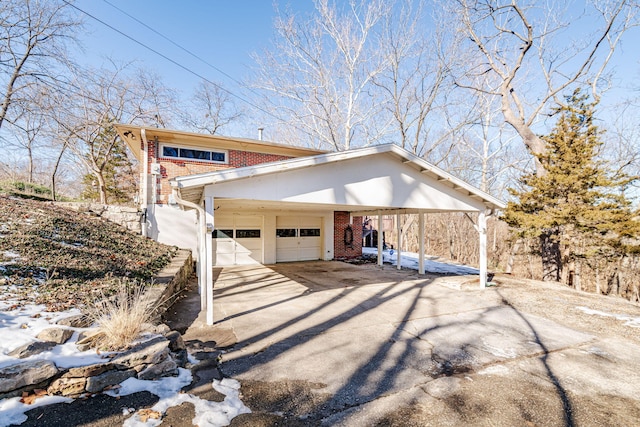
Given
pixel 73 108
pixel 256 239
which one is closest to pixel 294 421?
pixel 256 239

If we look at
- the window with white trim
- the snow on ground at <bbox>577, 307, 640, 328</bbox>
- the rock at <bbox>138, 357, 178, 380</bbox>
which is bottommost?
the snow on ground at <bbox>577, 307, 640, 328</bbox>

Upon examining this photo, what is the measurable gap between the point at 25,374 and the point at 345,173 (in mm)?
5151

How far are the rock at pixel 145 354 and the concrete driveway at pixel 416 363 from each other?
726mm

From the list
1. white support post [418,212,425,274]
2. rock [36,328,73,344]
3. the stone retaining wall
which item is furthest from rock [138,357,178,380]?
the stone retaining wall

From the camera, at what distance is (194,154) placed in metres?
10.8

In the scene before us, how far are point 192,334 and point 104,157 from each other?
59.1 ft

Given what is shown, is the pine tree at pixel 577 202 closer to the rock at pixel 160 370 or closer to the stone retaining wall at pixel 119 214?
the rock at pixel 160 370

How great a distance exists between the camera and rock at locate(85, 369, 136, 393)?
2.71 m

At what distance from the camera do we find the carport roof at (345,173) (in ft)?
15.7

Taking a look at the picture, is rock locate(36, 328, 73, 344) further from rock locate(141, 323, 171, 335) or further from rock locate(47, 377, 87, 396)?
rock locate(141, 323, 171, 335)

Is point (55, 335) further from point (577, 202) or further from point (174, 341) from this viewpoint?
point (577, 202)

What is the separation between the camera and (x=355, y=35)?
555 inches

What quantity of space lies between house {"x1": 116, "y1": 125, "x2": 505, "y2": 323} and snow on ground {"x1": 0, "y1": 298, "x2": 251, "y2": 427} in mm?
1992

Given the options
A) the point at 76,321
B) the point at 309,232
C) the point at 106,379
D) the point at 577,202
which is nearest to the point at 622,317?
the point at 577,202
